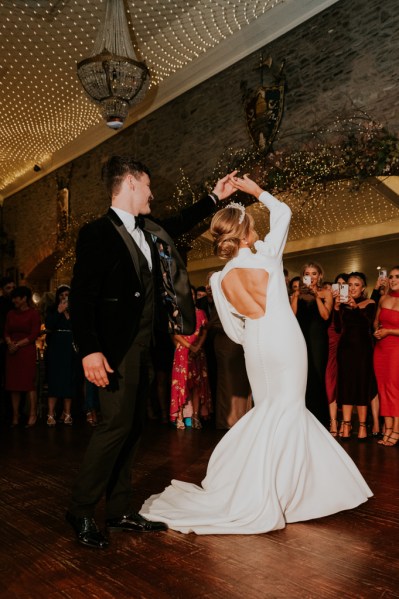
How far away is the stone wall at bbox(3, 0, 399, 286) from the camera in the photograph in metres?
5.51

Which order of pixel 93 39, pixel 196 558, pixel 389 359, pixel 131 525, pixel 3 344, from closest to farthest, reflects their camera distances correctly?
pixel 196 558 → pixel 131 525 → pixel 389 359 → pixel 3 344 → pixel 93 39

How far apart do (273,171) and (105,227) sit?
4431 mm

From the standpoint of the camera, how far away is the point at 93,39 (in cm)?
772

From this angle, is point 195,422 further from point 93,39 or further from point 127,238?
point 93,39

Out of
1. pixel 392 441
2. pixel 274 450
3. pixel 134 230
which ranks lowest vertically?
pixel 392 441

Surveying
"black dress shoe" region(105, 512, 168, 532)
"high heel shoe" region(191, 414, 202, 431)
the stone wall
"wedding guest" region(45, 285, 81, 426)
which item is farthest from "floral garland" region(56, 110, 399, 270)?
"black dress shoe" region(105, 512, 168, 532)

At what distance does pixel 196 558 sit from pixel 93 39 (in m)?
7.52

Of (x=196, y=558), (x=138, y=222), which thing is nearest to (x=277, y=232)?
(x=138, y=222)

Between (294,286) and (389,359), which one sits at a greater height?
(294,286)

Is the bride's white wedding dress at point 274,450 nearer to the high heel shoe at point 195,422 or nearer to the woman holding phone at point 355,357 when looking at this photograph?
the woman holding phone at point 355,357

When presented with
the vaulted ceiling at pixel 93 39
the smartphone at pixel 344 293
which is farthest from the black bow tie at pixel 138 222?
the vaulted ceiling at pixel 93 39

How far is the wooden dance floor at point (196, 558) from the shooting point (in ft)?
5.68

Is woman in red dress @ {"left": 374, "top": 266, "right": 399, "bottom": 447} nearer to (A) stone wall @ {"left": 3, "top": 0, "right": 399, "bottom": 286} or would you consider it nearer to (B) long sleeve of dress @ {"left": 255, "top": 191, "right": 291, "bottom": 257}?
(A) stone wall @ {"left": 3, "top": 0, "right": 399, "bottom": 286}

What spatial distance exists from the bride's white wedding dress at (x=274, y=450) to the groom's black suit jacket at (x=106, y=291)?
636 mm
